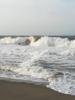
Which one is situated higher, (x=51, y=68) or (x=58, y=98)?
(x=51, y=68)

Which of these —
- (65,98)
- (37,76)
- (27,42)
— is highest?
(27,42)

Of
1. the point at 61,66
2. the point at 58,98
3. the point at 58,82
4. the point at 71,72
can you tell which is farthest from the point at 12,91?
the point at 61,66

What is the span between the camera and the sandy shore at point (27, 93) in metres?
3.79

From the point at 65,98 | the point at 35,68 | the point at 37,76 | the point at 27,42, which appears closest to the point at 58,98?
the point at 65,98

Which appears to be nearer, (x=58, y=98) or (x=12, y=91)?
(x=58, y=98)

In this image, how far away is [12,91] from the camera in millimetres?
4121

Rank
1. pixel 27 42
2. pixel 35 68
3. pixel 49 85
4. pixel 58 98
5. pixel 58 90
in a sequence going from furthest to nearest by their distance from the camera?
pixel 27 42
pixel 35 68
pixel 49 85
pixel 58 90
pixel 58 98

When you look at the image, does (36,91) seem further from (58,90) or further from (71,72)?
(71,72)

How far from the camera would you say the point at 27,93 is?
4.03 meters

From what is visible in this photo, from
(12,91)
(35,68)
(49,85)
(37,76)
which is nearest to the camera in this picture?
(12,91)

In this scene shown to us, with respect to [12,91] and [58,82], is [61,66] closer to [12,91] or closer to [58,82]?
[58,82]

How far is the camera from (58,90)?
14.4 ft

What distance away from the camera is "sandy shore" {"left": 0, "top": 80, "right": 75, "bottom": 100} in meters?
3.79

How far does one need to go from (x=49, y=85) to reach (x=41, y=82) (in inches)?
13.2
